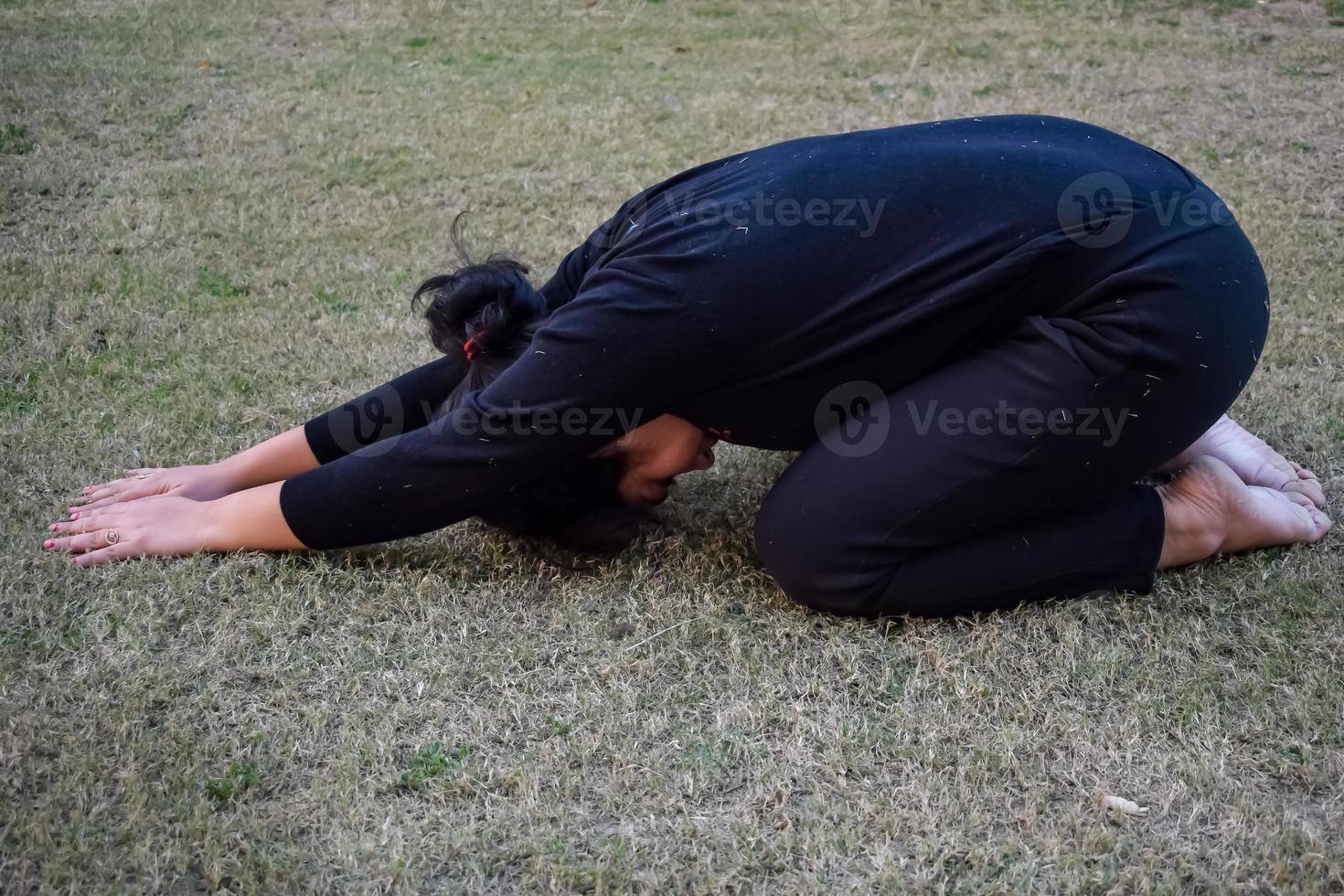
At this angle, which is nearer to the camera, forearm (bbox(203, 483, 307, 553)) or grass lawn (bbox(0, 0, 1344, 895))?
grass lawn (bbox(0, 0, 1344, 895))

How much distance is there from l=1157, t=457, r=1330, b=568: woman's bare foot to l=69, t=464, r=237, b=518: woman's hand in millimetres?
1743

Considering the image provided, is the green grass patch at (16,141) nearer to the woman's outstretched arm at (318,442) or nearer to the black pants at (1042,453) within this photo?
the woman's outstretched arm at (318,442)

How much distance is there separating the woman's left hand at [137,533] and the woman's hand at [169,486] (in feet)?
0.29

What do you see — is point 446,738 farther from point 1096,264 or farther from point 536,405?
point 1096,264

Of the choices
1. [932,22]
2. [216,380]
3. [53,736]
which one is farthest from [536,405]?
[932,22]

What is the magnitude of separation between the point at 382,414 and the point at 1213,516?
5.01 ft

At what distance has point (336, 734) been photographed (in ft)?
5.82

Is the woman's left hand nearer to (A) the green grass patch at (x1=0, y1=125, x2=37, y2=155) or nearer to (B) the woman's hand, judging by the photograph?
(B) the woman's hand

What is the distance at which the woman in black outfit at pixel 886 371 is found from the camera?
1792 mm

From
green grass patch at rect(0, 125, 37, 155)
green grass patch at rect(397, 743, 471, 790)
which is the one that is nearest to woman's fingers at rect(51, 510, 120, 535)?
green grass patch at rect(397, 743, 471, 790)

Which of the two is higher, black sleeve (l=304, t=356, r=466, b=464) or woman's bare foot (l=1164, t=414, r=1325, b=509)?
black sleeve (l=304, t=356, r=466, b=464)

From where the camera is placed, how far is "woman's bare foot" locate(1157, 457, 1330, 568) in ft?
6.72

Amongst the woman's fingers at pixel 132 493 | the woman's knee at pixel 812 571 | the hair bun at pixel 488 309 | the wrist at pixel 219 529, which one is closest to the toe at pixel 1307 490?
the woman's knee at pixel 812 571

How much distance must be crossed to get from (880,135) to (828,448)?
52 centimetres
